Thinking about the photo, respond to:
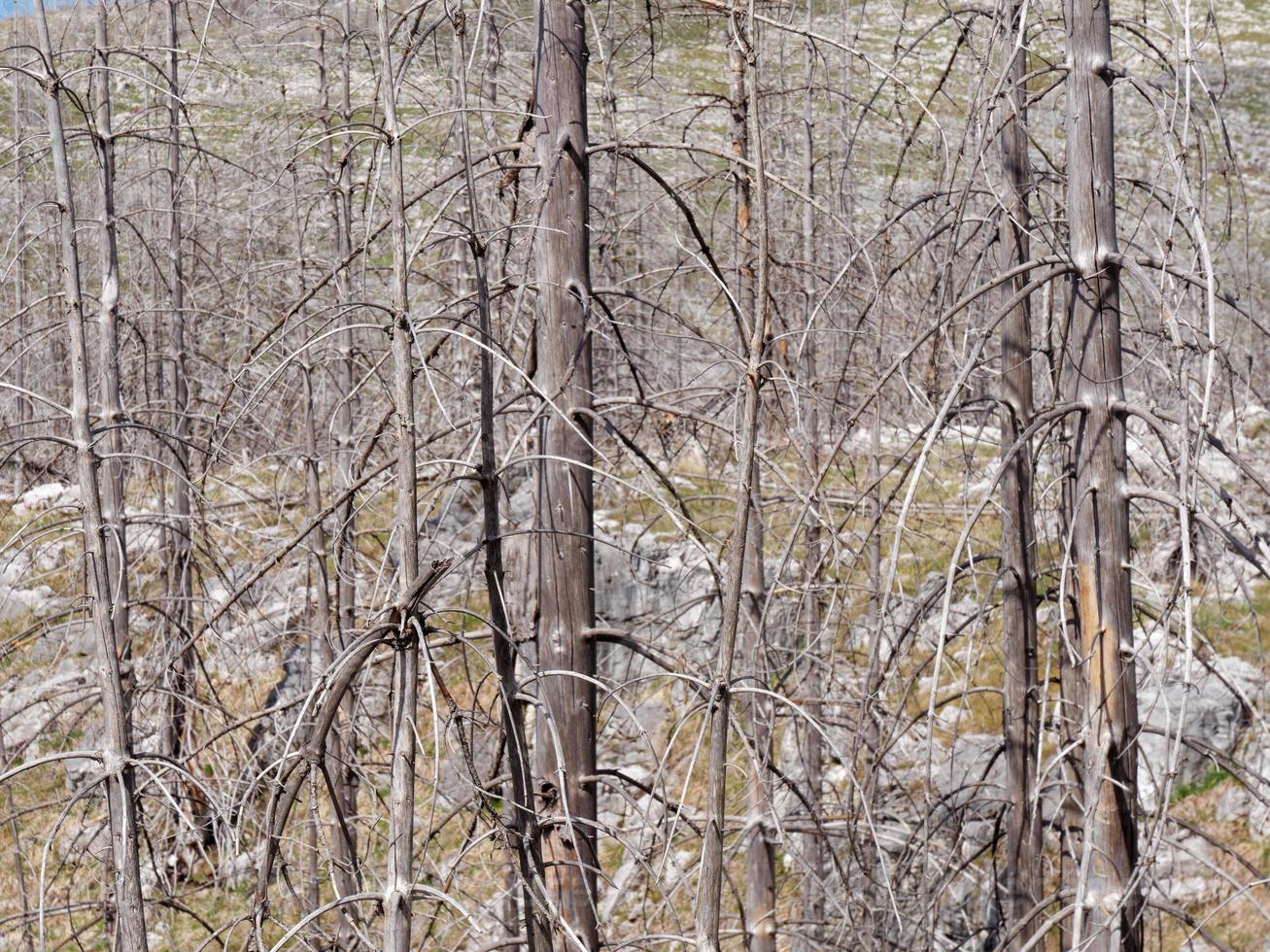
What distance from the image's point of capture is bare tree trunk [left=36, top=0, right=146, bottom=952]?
3701 millimetres

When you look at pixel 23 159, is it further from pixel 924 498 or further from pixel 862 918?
pixel 924 498

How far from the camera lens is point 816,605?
27.9 ft

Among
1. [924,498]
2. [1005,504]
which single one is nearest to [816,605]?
[1005,504]

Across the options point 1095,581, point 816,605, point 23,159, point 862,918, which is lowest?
point 862,918

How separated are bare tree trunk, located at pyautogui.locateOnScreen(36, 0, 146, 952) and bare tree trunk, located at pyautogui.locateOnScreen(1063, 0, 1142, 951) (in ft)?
9.47

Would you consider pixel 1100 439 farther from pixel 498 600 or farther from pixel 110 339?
pixel 110 339

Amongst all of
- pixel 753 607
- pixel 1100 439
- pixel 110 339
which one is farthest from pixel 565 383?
pixel 753 607

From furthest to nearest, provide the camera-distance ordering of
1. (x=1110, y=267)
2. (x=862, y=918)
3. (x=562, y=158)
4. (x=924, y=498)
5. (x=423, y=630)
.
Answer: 1. (x=924, y=498)
2. (x=862, y=918)
3. (x=562, y=158)
4. (x=1110, y=267)
5. (x=423, y=630)

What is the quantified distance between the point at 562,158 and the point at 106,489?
3007mm

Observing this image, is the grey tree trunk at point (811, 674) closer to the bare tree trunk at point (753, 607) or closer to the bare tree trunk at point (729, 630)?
the bare tree trunk at point (753, 607)

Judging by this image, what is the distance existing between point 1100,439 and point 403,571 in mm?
2080

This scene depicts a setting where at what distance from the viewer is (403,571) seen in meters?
2.84

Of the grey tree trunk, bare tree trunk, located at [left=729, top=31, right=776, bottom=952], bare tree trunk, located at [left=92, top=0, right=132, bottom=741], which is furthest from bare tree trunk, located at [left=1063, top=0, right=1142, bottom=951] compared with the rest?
the grey tree trunk

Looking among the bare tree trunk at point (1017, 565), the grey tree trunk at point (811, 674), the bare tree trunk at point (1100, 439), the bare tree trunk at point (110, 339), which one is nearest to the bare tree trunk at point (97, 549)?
the bare tree trunk at point (110, 339)
